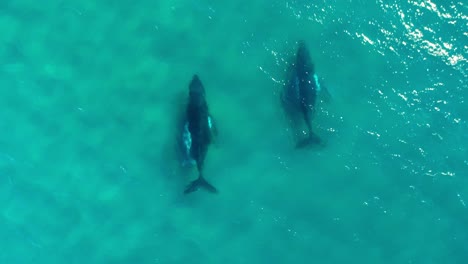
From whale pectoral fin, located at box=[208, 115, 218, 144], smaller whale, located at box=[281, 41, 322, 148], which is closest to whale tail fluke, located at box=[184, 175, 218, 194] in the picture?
whale pectoral fin, located at box=[208, 115, 218, 144]

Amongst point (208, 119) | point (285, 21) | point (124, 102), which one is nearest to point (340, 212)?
point (208, 119)

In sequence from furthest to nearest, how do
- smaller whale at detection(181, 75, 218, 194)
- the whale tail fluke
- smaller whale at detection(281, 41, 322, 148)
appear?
the whale tail fluke
smaller whale at detection(281, 41, 322, 148)
smaller whale at detection(181, 75, 218, 194)

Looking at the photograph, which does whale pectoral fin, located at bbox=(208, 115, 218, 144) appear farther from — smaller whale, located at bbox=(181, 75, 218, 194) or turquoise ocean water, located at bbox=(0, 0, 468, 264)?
turquoise ocean water, located at bbox=(0, 0, 468, 264)

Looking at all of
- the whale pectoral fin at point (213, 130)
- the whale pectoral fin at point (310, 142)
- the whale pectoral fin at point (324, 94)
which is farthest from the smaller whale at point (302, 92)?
the whale pectoral fin at point (213, 130)

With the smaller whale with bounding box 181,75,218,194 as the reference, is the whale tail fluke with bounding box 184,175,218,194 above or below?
below

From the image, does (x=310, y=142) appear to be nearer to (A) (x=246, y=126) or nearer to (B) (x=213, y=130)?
(A) (x=246, y=126)

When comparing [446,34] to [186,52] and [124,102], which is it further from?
[124,102]
